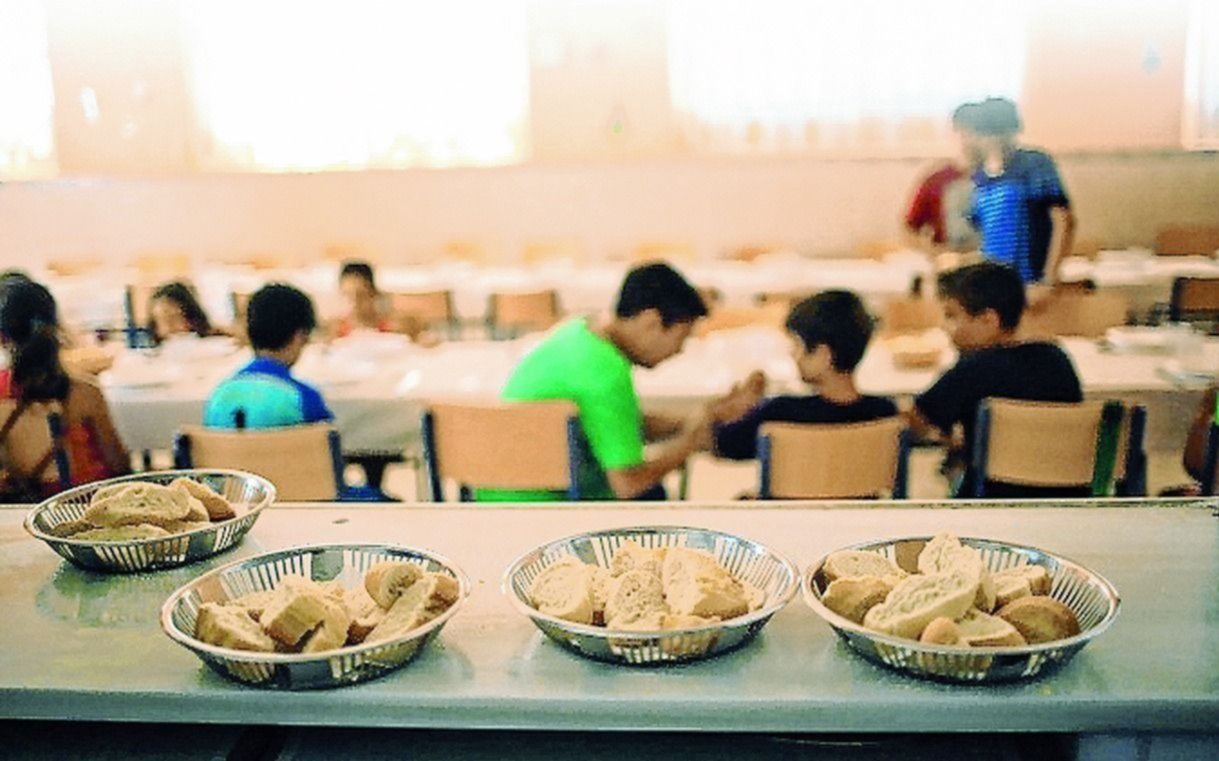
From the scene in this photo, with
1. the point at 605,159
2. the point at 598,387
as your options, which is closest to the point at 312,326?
the point at 598,387

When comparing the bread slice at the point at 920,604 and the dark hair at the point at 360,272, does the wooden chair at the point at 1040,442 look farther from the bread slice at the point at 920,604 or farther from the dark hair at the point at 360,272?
the dark hair at the point at 360,272

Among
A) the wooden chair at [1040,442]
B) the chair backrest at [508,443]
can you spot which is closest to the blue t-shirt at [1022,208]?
the wooden chair at [1040,442]

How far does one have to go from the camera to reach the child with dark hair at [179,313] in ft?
14.4

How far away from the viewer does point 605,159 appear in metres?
7.37

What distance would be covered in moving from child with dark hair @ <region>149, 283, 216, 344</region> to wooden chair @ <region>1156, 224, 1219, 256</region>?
16.8ft

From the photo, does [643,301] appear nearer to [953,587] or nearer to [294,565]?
[294,565]

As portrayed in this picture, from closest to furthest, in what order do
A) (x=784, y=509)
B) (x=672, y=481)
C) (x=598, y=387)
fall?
(x=784, y=509)
(x=598, y=387)
(x=672, y=481)

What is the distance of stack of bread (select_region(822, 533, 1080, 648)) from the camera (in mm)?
1150

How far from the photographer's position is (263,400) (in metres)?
2.86

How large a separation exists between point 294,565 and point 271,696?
276 millimetres

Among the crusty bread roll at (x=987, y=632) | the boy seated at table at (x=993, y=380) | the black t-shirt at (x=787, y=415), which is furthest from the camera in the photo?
the boy seated at table at (x=993, y=380)

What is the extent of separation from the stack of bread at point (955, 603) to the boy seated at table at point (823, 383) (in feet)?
4.77

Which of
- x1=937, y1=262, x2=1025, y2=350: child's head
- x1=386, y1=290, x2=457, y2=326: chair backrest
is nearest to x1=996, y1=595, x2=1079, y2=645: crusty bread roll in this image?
x1=937, y1=262, x2=1025, y2=350: child's head

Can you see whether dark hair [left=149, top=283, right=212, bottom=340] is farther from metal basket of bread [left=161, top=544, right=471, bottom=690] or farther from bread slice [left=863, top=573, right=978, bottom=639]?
bread slice [left=863, top=573, right=978, bottom=639]
